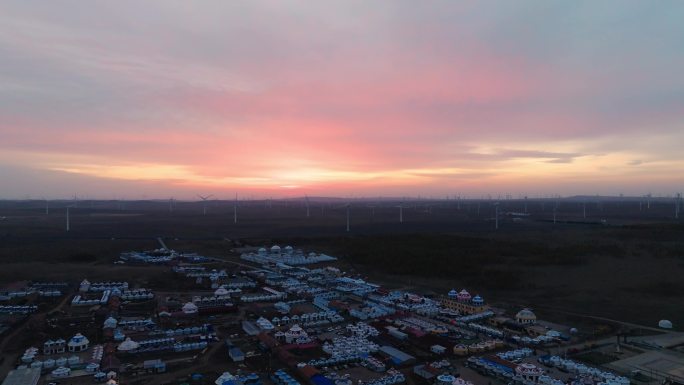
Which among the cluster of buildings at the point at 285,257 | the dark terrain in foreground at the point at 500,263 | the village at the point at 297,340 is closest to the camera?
the village at the point at 297,340

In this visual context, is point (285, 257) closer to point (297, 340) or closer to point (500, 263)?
point (500, 263)

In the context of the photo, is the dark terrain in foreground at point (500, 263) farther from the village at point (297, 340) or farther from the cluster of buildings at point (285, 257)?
the village at point (297, 340)

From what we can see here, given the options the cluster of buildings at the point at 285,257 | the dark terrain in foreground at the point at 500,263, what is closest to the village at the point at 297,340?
the dark terrain in foreground at the point at 500,263

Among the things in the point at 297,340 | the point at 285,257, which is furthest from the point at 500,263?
the point at 297,340

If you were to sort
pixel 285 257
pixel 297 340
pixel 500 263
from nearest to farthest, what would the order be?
pixel 297 340 < pixel 500 263 < pixel 285 257

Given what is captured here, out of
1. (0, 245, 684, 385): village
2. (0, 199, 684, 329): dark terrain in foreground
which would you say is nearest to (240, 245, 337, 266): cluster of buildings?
(0, 199, 684, 329): dark terrain in foreground

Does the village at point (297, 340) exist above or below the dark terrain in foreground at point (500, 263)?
below

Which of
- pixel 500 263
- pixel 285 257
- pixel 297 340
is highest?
pixel 500 263

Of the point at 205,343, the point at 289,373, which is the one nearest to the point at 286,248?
the point at 205,343

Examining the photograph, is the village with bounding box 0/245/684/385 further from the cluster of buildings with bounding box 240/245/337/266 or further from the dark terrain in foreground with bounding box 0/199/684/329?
the cluster of buildings with bounding box 240/245/337/266
